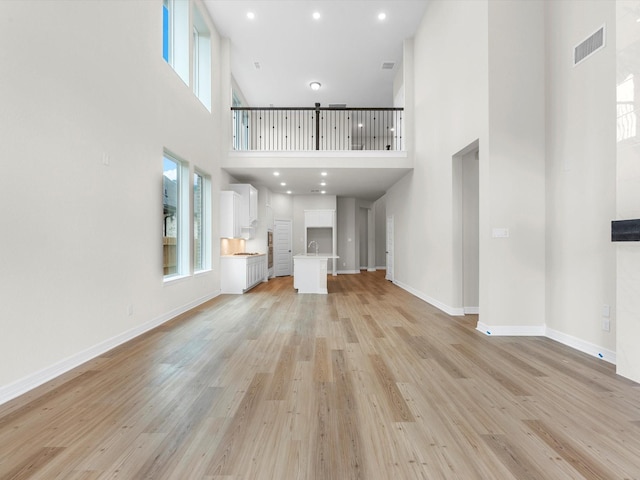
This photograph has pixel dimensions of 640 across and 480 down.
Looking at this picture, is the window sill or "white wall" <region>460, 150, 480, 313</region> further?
"white wall" <region>460, 150, 480, 313</region>

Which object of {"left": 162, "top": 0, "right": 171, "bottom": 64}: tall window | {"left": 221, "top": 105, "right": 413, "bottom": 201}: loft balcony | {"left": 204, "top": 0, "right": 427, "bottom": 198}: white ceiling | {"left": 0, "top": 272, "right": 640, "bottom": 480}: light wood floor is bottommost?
{"left": 0, "top": 272, "right": 640, "bottom": 480}: light wood floor

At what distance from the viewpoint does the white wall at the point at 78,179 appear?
225 centimetres

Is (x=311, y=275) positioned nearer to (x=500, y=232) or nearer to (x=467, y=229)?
(x=467, y=229)

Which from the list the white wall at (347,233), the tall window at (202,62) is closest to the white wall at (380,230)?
the white wall at (347,233)

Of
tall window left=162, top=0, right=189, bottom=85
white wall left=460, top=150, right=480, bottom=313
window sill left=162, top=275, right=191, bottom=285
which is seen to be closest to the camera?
window sill left=162, top=275, right=191, bottom=285

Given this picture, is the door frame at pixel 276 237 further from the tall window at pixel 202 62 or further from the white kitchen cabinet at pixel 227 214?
the tall window at pixel 202 62

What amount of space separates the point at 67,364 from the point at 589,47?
6.02 metres

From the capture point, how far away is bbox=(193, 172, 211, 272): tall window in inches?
234

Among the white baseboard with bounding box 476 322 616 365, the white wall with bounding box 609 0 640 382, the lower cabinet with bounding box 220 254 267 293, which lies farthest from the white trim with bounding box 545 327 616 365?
the lower cabinet with bounding box 220 254 267 293

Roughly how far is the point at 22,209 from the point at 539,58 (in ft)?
18.4

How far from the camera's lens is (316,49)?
7289mm

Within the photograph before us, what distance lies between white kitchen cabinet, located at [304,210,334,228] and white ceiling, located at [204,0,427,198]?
132cm

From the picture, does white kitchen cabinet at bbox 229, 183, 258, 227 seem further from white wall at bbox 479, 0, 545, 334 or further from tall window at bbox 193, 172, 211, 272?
white wall at bbox 479, 0, 545, 334

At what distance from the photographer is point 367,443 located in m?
1.72
